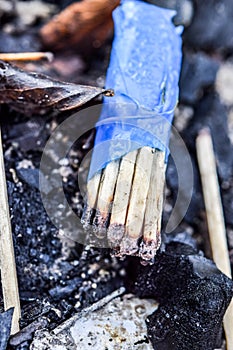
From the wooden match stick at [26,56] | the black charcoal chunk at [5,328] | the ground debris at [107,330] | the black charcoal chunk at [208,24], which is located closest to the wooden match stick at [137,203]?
the ground debris at [107,330]

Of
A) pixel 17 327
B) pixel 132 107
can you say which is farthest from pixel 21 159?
pixel 17 327

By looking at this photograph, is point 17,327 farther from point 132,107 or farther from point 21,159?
point 132,107

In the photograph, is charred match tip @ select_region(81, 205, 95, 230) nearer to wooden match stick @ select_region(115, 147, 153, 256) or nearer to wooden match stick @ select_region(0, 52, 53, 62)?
wooden match stick @ select_region(115, 147, 153, 256)

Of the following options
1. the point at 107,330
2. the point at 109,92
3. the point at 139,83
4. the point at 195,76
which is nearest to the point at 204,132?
the point at 195,76

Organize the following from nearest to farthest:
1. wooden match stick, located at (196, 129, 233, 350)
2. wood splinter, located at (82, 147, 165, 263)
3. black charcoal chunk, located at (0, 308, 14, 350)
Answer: black charcoal chunk, located at (0, 308, 14, 350), wood splinter, located at (82, 147, 165, 263), wooden match stick, located at (196, 129, 233, 350)

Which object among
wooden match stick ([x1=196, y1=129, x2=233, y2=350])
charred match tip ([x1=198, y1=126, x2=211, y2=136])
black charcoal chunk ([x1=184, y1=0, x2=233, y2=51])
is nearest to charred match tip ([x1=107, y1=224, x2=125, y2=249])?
wooden match stick ([x1=196, y1=129, x2=233, y2=350])

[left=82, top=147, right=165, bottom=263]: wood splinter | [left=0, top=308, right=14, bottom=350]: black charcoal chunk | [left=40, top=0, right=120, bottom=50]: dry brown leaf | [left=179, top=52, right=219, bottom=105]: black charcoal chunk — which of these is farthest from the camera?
[left=179, top=52, right=219, bottom=105]: black charcoal chunk

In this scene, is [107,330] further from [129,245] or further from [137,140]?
[137,140]
